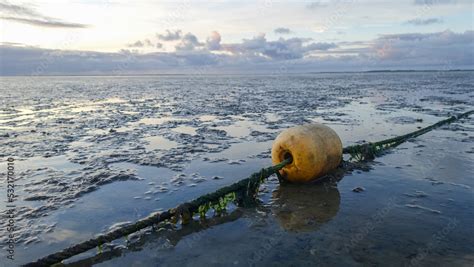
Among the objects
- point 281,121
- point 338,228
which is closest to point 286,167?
point 338,228

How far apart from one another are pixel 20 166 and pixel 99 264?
6.97 metres

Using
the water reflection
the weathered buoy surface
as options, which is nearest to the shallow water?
the water reflection

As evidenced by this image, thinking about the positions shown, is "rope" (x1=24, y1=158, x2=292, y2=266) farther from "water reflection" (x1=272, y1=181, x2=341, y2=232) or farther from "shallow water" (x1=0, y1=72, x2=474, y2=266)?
"water reflection" (x1=272, y1=181, x2=341, y2=232)

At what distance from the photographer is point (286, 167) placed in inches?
343

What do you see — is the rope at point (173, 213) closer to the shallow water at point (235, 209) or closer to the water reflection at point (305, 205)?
the shallow water at point (235, 209)

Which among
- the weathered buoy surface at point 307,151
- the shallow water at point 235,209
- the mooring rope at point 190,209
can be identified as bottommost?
the shallow water at point 235,209

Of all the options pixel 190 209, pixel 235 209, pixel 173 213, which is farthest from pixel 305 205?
pixel 173 213

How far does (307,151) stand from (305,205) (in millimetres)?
1441

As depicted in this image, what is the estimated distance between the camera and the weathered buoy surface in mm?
8414

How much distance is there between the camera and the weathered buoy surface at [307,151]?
841 centimetres

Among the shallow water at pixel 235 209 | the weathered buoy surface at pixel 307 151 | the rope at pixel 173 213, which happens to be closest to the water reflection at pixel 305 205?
the shallow water at pixel 235 209

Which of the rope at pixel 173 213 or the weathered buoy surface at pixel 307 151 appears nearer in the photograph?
the rope at pixel 173 213

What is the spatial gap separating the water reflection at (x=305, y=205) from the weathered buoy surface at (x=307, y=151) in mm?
311

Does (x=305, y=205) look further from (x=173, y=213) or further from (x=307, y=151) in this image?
(x=173, y=213)
